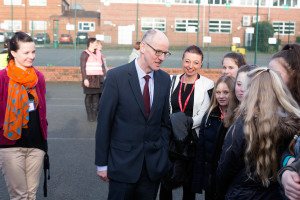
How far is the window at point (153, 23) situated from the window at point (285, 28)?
16.7 ft

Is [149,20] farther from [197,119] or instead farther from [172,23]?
[197,119]

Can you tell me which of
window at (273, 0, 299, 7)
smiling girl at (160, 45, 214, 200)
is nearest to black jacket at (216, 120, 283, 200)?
smiling girl at (160, 45, 214, 200)

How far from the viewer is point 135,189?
311cm

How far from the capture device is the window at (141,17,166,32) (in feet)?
54.4

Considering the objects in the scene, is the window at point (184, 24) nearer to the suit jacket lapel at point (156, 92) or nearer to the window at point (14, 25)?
the window at point (14, 25)

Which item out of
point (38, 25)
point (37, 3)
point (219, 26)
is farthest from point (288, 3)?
point (38, 25)

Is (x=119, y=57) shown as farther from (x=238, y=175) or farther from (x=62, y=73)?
(x=238, y=175)

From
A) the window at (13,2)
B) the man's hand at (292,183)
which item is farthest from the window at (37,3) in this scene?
the man's hand at (292,183)

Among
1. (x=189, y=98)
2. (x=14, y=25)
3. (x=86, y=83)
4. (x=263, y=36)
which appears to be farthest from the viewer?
(x=14, y=25)

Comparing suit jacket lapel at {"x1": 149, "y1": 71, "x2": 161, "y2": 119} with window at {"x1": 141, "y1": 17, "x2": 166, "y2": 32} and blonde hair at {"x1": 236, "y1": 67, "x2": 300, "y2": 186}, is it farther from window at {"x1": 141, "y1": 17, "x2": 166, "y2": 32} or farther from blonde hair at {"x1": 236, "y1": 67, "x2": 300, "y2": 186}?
window at {"x1": 141, "y1": 17, "x2": 166, "y2": 32}

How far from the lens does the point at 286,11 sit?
17.3m

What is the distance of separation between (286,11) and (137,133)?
16320 mm

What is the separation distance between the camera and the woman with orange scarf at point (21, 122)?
345cm

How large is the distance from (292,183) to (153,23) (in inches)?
615
